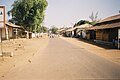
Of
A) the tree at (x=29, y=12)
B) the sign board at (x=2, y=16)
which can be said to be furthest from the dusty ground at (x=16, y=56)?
the tree at (x=29, y=12)

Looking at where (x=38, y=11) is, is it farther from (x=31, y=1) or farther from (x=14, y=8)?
(x=14, y=8)

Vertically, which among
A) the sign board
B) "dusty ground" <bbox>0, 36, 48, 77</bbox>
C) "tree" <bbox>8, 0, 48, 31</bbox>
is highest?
"tree" <bbox>8, 0, 48, 31</bbox>

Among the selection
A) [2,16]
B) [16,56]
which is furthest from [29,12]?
[2,16]

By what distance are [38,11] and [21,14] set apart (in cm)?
558

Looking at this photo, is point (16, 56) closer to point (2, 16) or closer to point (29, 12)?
point (2, 16)

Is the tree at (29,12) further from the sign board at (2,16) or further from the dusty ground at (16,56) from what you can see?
the sign board at (2,16)

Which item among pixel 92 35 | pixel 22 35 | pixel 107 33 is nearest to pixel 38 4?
pixel 22 35

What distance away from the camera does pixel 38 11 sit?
65.2 m

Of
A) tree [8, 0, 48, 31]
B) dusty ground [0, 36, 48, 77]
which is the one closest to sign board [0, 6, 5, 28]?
dusty ground [0, 36, 48, 77]

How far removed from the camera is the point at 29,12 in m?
65.4

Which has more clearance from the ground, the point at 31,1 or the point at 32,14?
the point at 31,1

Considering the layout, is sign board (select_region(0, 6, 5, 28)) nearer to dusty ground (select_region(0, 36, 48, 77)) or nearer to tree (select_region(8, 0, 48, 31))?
dusty ground (select_region(0, 36, 48, 77))

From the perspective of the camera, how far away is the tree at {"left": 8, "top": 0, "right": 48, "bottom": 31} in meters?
64.9

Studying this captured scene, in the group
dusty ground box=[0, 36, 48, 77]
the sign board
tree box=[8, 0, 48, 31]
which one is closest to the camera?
dusty ground box=[0, 36, 48, 77]
